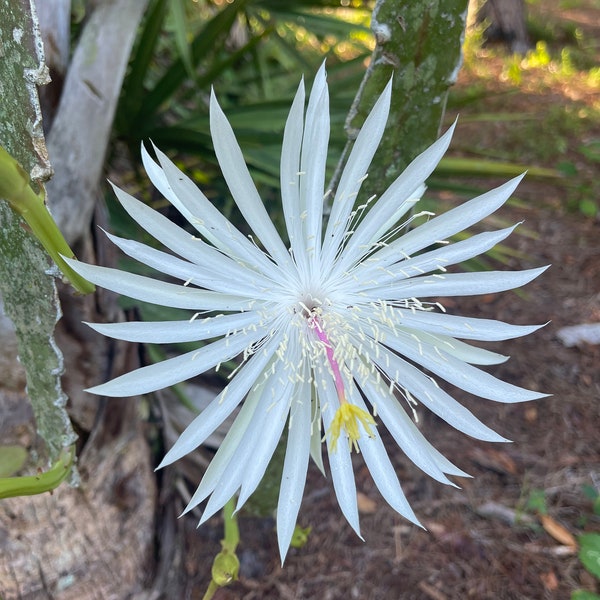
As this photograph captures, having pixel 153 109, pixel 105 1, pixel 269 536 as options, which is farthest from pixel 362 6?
pixel 269 536

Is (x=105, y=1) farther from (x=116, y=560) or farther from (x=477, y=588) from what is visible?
(x=477, y=588)

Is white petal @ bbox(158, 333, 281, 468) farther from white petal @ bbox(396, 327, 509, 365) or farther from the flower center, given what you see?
white petal @ bbox(396, 327, 509, 365)

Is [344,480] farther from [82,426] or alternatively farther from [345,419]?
[82,426]

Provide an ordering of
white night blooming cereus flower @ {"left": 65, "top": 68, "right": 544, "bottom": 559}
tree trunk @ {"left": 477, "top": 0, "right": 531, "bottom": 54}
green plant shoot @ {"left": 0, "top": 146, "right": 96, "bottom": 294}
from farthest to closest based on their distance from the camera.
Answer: tree trunk @ {"left": 477, "top": 0, "right": 531, "bottom": 54}
white night blooming cereus flower @ {"left": 65, "top": 68, "right": 544, "bottom": 559}
green plant shoot @ {"left": 0, "top": 146, "right": 96, "bottom": 294}

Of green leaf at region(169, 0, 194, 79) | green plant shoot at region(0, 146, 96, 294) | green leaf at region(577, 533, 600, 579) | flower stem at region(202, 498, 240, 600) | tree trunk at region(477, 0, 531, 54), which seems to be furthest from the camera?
tree trunk at region(477, 0, 531, 54)

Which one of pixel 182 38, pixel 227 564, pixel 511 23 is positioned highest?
pixel 511 23

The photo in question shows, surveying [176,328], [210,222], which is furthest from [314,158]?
[176,328]

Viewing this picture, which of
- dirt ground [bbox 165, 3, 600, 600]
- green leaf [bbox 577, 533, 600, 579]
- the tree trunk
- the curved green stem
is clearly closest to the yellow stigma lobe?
the curved green stem
